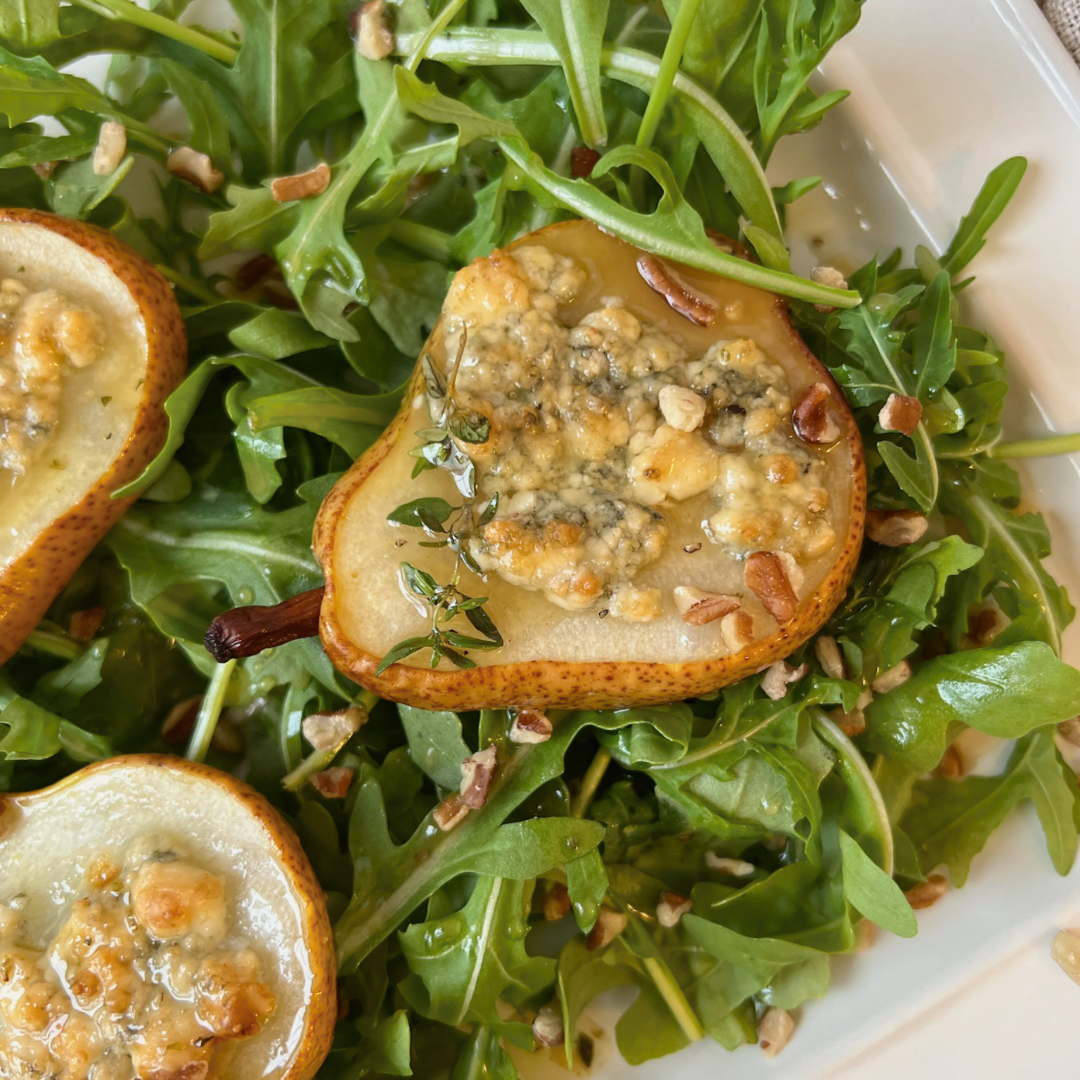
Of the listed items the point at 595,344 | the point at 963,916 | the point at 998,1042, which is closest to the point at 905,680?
the point at 963,916

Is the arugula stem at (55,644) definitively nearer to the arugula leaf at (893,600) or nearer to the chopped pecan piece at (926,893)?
the arugula leaf at (893,600)

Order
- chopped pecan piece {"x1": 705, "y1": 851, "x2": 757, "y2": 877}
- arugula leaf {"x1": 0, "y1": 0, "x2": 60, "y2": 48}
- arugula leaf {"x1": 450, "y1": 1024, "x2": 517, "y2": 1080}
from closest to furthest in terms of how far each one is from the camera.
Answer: arugula leaf {"x1": 0, "y1": 0, "x2": 60, "y2": 48}, arugula leaf {"x1": 450, "y1": 1024, "x2": 517, "y2": 1080}, chopped pecan piece {"x1": 705, "y1": 851, "x2": 757, "y2": 877}

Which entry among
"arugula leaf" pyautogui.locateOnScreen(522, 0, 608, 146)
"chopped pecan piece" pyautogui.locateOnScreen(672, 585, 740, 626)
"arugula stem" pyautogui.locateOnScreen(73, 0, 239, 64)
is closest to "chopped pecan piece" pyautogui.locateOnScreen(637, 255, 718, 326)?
"arugula leaf" pyautogui.locateOnScreen(522, 0, 608, 146)

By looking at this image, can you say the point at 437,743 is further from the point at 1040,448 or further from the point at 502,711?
the point at 1040,448

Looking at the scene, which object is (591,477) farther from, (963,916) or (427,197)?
(963,916)

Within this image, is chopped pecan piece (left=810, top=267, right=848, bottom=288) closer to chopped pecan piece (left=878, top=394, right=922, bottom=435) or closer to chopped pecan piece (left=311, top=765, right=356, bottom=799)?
chopped pecan piece (left=878, top=394, right=922, bottom=435)

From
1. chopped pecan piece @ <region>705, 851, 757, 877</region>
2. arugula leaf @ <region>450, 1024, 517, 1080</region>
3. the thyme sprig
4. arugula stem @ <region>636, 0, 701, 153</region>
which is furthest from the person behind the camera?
chopped pecan piece @ <region>705, 851, 757, 877</region>

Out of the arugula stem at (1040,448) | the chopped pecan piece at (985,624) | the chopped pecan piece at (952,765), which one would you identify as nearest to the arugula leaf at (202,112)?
the arugula stem at (1040,448)
